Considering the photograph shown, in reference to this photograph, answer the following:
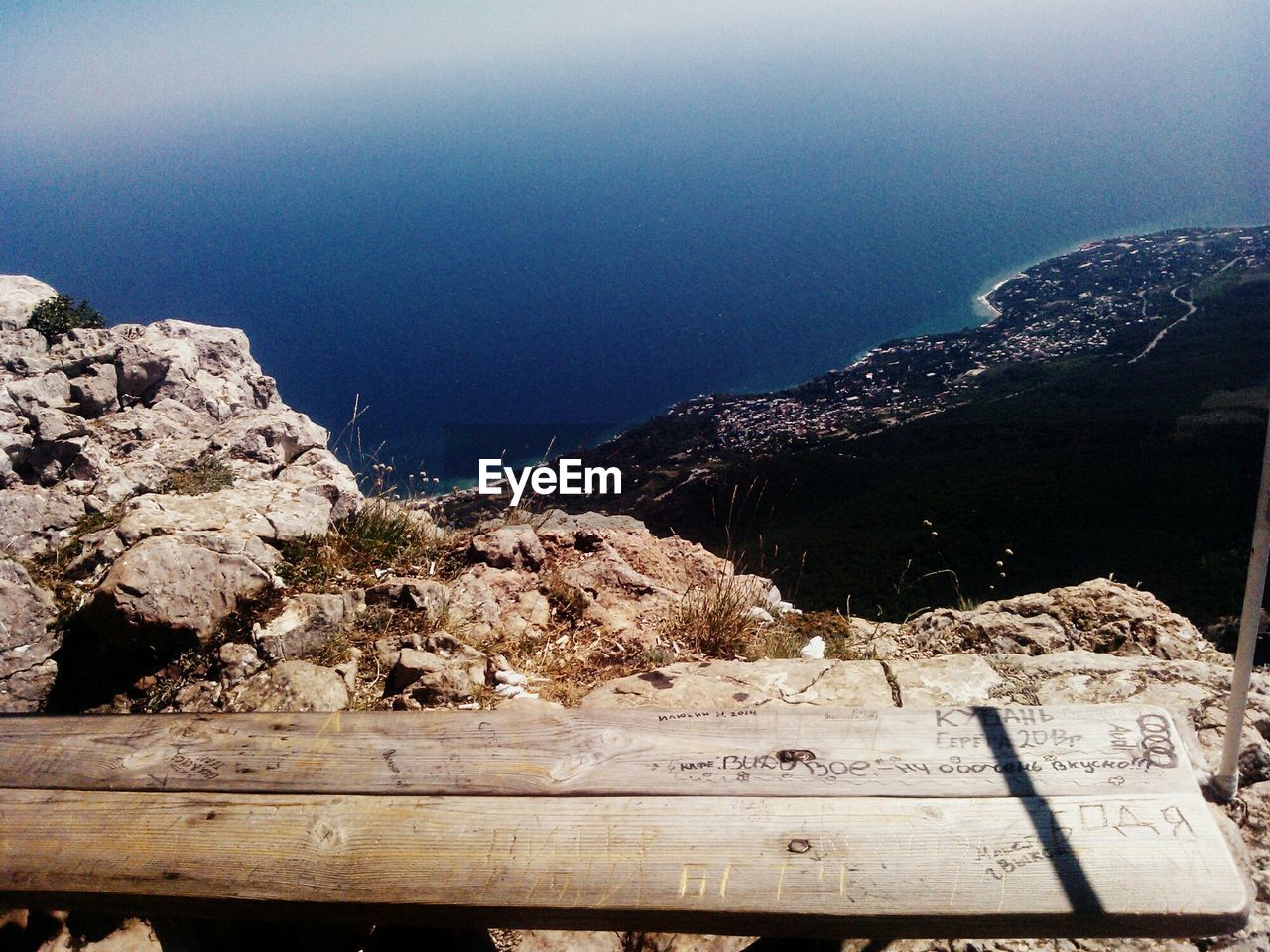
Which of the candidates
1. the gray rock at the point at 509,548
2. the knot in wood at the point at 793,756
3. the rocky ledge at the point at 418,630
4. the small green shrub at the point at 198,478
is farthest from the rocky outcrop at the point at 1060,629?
the small green shrub at the point at 198,478

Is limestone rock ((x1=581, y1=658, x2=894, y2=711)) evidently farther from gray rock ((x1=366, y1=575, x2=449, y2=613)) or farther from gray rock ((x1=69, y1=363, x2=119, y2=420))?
gray rock ((x1=69, y1=363, x2=119, y2=420))

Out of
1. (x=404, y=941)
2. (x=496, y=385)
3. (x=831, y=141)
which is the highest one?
(x=831, y=141)

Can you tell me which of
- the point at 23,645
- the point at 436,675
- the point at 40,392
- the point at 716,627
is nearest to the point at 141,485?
the point at 23,645

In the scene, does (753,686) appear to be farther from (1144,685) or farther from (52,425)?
(52,425)

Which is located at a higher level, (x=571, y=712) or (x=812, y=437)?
(x=571, y=712)

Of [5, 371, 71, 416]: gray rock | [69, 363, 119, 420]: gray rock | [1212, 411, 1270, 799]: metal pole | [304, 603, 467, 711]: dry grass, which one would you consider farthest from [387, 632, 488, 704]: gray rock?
[69, 363, 119, 420]: gray rock

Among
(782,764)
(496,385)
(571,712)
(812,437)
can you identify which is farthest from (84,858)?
(496,385)

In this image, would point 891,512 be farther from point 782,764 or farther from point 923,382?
point 923,382
